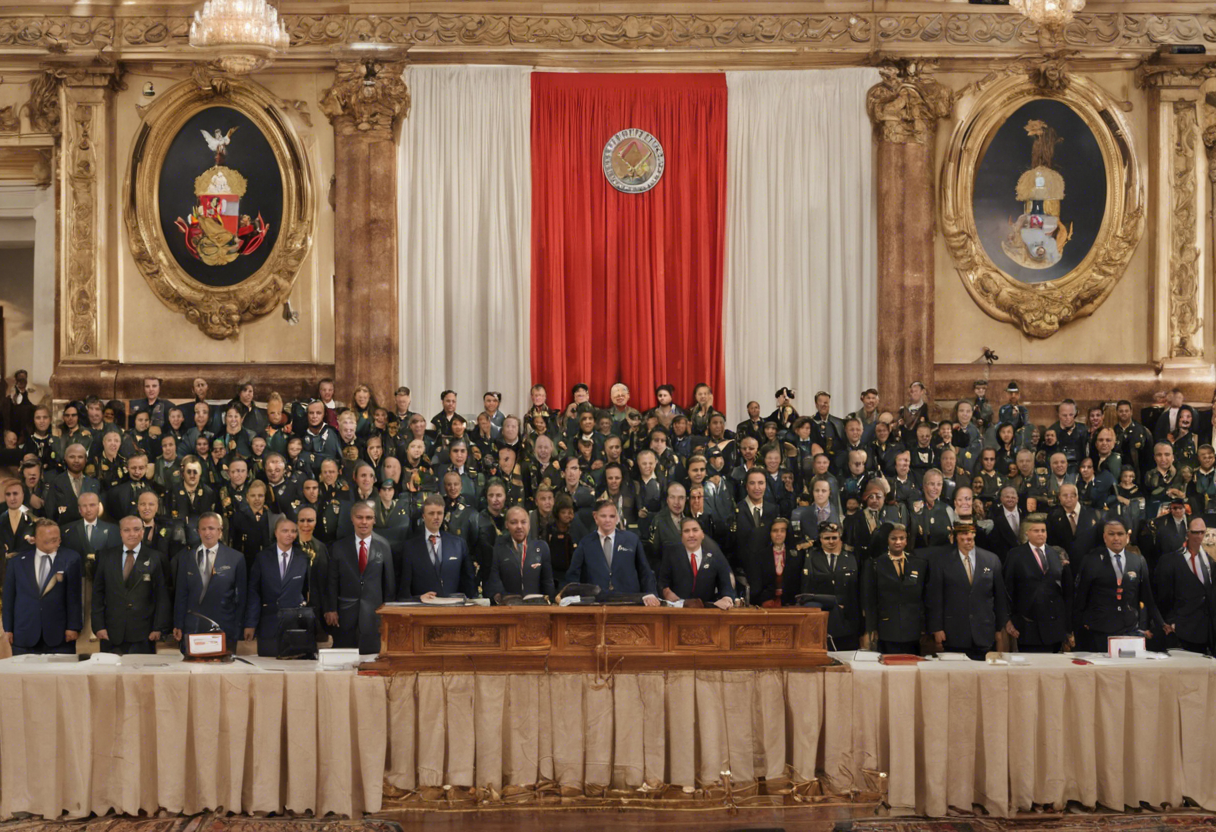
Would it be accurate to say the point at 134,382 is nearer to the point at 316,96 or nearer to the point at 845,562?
the point at 316,96

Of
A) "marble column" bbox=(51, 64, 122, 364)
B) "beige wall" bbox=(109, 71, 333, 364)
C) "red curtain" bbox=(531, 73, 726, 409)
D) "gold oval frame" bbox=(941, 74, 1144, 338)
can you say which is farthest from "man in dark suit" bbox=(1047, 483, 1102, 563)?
"marble column" bbox=(51, 64, 122, 364)

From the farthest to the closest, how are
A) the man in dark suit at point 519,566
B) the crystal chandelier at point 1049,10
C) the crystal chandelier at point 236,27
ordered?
the crystal chandelier at point 1049,10 → the crystal chandelier at point 236,27 → the man in dark suit at point 519,566

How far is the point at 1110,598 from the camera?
819 cm

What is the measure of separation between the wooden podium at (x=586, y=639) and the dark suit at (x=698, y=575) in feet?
5.15

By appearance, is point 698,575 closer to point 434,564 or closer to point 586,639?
point 434,564

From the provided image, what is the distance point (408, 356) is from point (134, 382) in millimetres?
2463

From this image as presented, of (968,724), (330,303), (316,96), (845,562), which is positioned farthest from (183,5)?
(968,724)

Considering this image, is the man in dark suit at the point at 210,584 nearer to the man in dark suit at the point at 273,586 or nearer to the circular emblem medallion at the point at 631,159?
the man in dark suit at the point at 273,586

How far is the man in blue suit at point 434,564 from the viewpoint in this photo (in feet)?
27.6

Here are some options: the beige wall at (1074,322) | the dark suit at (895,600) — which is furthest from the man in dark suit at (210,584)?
the beige wall at (1074,322)

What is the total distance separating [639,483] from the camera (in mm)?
10203

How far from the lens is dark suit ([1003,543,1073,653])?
859 centimetres

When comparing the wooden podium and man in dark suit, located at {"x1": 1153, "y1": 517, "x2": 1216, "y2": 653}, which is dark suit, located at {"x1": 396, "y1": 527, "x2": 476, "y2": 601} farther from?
man in dark suit, located at {"x1": 1153, "y1": 517, "x2": 1216, "y2": 653}

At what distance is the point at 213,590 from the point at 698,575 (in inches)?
105
